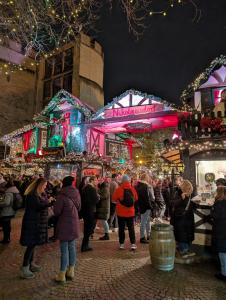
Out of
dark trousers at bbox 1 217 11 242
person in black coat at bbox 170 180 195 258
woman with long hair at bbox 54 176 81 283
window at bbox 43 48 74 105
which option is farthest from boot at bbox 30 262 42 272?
window at bbox 43 48 74 105

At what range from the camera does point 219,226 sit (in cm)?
489

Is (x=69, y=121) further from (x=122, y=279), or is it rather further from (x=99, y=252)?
(x=122, y=279)

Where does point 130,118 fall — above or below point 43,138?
above

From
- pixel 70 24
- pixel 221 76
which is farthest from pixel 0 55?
pixel 70 24

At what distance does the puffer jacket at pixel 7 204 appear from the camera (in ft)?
23.2

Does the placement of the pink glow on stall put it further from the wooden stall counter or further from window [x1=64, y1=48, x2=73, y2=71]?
window [x1=64, y1=48, x2=73, y2=71]

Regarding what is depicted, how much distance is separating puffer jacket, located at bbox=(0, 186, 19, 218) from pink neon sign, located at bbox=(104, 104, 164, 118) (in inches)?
405

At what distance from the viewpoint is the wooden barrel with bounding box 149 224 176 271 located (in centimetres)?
525

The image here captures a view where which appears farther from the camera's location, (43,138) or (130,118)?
(43,138)

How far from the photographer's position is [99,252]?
6523 mm

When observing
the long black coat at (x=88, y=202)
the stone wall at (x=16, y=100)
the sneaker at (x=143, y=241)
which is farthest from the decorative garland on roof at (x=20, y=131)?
the sneaker at (x=143, y=241)

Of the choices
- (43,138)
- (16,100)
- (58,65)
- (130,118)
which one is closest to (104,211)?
(130,118)

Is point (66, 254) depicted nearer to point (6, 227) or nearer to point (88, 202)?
point (88, 202)

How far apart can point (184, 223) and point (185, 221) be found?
51 mm
